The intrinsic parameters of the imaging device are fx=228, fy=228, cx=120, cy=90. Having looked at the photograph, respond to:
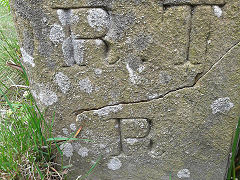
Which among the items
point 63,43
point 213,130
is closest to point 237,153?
point 213,130

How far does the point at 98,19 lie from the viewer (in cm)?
87

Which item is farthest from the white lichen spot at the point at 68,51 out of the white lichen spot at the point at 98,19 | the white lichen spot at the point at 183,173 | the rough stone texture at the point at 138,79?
the white lichen spot at the point at 183,173

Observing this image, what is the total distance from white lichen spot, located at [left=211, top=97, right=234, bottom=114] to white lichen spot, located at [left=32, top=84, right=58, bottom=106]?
0.70 m

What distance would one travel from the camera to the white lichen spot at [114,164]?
116cm

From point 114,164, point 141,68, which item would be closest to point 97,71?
point 141,68

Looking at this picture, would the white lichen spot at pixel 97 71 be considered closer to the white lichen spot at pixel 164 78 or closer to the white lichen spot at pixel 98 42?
the white lichen spot at pixel 98 42

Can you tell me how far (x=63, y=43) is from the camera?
35.6 inches

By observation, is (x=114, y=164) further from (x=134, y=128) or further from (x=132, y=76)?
(x=132, y=76)

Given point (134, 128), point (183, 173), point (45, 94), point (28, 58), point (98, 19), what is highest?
point (98, 19)

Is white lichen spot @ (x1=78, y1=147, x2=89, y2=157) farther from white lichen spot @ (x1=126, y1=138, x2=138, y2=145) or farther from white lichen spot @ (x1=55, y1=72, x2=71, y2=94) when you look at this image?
white lichen spot @ (x1=55, y1=72, x2=71, y2=94)

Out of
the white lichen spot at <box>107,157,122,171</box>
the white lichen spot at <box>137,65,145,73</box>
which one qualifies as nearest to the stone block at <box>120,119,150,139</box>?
the white lichen spot at <box>107,157,122,171</box>

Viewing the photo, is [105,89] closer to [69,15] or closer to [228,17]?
[69,15]

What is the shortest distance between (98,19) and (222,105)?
25.5 inches

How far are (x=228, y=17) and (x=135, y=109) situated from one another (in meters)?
0.53
